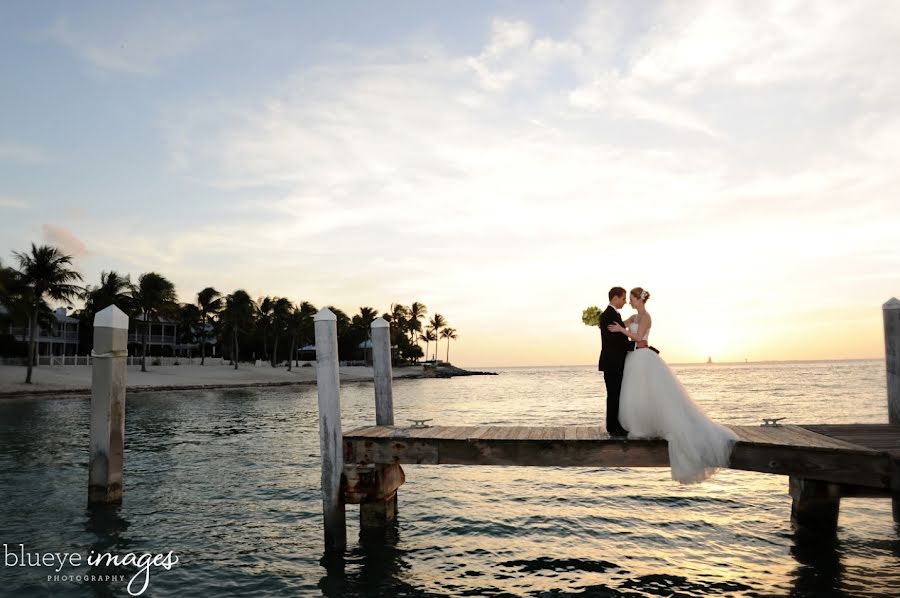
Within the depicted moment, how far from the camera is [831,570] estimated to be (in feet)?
29.8

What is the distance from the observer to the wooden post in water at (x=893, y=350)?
10562 mm

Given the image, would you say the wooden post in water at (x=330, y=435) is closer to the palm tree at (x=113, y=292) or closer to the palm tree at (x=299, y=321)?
the palm tree at (x=113, y=292)

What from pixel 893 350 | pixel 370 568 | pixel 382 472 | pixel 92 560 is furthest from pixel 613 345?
pixel 92 560

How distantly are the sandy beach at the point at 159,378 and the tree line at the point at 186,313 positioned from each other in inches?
72.1

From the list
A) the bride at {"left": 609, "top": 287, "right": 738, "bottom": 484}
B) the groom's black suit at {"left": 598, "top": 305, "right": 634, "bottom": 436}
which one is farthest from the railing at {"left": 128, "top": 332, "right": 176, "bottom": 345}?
the bride at {"left": 609, "top": 287, "right": 738, "bottom": 484}

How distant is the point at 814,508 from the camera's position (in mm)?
9898

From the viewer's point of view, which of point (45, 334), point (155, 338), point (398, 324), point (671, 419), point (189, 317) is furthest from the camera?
point (398, 324)

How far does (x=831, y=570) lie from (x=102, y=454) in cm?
1221

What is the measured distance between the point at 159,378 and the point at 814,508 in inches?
2502

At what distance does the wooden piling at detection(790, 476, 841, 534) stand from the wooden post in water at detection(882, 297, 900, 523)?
1646mm

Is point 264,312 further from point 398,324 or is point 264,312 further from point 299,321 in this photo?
point 398,324

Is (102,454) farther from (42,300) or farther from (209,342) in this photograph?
(209,342)

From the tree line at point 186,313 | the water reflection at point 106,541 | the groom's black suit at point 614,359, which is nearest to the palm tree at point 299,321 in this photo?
the tree line at point 186,313

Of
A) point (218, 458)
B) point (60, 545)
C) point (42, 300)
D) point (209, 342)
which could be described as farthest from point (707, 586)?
point (209, 342)
